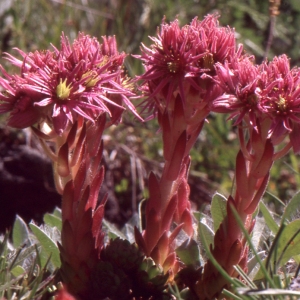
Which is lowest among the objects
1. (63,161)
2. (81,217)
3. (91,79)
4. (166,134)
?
(81,217)

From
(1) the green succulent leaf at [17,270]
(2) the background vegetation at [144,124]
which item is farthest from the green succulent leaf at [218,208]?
(2) the background vegetation at [144,124]

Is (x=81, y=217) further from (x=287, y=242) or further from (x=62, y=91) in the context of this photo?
(x=287, y=242)

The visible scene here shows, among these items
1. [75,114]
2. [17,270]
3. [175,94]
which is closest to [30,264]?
[17,270]

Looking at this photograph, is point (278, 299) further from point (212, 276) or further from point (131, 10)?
point (131, 10)

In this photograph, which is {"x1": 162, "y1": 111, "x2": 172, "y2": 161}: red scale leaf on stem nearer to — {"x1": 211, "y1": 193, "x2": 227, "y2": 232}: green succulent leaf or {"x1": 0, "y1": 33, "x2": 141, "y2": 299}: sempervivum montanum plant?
{"x1": 0, "y1": 33, "x2": 141, "y2": 299}: sempervivum montanum plant

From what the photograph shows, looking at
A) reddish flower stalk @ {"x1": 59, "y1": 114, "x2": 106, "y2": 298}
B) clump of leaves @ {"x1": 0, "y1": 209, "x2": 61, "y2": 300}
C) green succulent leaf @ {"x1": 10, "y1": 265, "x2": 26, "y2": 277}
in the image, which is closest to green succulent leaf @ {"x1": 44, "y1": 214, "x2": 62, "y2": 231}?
clump of leaves @ {"x1": 0, "y1": 209, "x2": 61, "y2": 300}

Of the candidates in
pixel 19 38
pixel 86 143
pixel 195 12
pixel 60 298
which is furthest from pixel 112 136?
pixel 60 298
